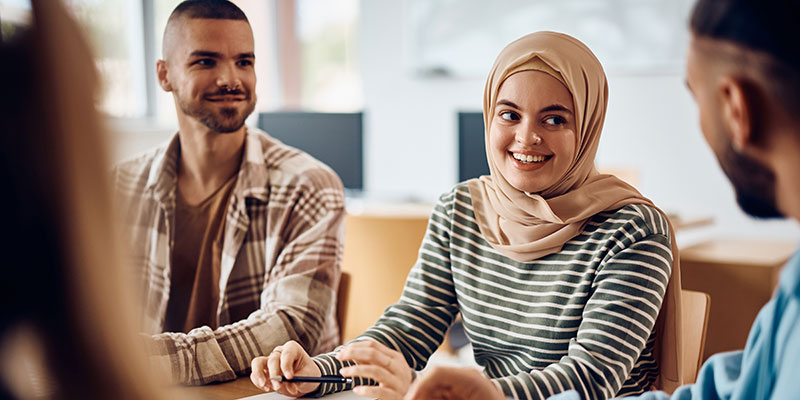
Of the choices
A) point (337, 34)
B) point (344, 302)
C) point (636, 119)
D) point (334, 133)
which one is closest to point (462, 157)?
point (334, 133)

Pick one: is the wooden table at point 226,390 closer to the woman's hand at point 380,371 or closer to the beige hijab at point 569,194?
the woman's hand at point 380,371

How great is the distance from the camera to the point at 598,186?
1229 millimetres

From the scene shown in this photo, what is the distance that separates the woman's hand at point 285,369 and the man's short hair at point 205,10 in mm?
569

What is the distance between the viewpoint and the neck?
1.36 metres

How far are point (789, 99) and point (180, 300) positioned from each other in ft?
3.28

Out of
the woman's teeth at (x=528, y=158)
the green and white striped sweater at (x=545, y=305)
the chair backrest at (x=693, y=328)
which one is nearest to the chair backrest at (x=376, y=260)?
the green and white striped sweater at (x=545, y=305)

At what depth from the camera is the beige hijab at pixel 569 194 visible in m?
1.18

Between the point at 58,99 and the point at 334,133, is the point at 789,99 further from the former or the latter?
the point at 334,133

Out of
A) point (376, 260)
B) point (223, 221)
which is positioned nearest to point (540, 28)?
point (376, 260)

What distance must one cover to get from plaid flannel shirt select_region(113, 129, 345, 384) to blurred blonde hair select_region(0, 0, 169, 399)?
65 cm

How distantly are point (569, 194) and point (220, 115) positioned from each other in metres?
0.62

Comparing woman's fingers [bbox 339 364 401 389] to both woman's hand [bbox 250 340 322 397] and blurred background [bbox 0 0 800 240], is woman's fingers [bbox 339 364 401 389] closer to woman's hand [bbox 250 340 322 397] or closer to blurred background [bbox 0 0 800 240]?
woman's hand [bbox 250 340 322 397]

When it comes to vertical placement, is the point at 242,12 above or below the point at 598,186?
above

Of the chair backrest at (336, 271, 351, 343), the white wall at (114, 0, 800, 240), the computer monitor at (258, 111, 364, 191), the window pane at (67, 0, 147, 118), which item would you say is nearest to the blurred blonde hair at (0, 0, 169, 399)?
the window pane at (67, 0, 147, 118)
